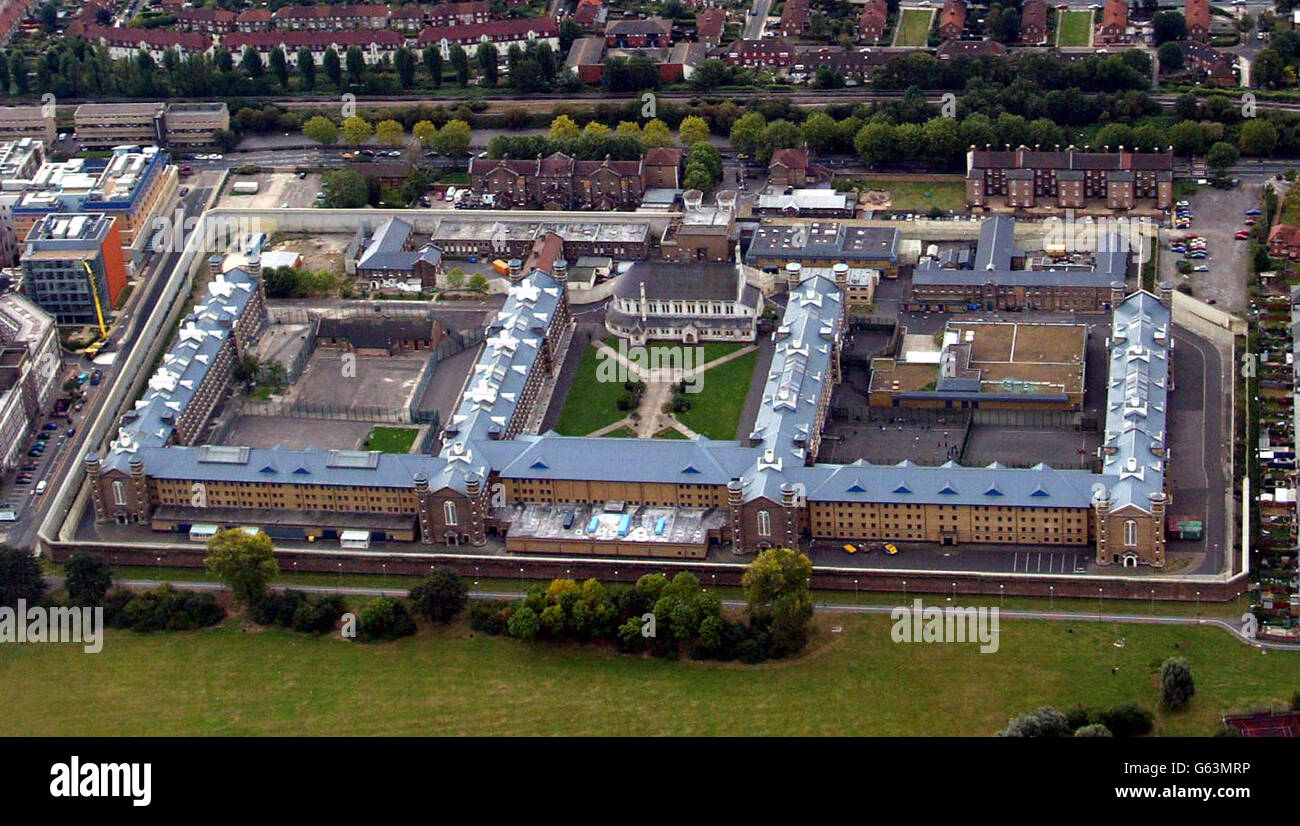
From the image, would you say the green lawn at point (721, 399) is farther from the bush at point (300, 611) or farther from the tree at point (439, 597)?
the bush at point (300, 611)

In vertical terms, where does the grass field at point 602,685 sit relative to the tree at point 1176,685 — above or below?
below

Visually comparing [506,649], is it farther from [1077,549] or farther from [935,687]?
[1077,549]

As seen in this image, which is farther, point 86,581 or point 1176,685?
point 86,581

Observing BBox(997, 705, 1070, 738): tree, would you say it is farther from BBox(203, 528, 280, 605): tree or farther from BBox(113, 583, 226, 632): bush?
BBox(113, 583, 226, 632): bush

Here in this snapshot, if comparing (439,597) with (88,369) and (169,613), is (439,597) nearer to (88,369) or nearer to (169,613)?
(169,613)

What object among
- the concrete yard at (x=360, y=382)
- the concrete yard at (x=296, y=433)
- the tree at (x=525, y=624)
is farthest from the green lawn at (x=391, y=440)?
the tree at (x=525, y=624)

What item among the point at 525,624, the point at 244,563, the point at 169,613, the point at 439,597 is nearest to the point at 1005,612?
the point at 525,624

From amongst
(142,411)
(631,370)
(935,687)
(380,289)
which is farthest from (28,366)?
(935,687)
